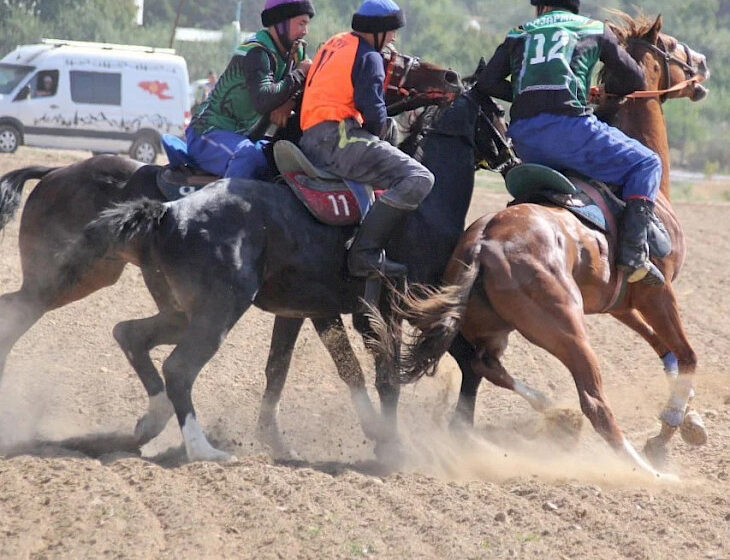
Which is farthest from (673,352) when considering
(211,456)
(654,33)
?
(211,456)

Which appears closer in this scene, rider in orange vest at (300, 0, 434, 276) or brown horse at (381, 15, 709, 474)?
brown horse at (381, 15, 709, 474)

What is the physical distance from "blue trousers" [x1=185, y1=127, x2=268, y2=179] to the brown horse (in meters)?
1.17

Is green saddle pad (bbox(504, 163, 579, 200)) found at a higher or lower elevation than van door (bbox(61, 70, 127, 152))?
higher

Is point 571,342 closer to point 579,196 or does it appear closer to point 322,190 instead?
point 579,196

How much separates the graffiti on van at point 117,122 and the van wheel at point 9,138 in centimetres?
97

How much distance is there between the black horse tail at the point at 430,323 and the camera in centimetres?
574

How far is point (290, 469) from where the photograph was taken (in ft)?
18.1

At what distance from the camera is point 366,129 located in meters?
6.12

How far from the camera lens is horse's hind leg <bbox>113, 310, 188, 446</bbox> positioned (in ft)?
20.6

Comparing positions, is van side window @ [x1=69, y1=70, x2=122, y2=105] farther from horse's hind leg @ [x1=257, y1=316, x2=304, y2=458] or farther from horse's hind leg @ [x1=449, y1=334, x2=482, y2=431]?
horse's hind leg @ [x1=449, y1=334, x2=482, y2=431]

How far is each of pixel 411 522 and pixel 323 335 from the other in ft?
6.90

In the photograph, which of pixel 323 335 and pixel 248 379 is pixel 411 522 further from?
pixel 248 379

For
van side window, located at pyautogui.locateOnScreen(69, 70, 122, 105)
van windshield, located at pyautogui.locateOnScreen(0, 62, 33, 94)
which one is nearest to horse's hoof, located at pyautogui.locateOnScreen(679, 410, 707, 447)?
van side window, located at pyautogui.locateOnScreen(69, 70, 122, 105)

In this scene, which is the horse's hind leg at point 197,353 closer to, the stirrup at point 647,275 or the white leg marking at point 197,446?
the white leg marking at point 197,446
